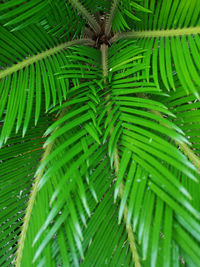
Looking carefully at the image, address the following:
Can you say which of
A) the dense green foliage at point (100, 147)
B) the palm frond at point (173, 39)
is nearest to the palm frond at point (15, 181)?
the dense green foliage at point (100, 147)

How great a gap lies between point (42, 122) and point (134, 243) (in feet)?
1.67

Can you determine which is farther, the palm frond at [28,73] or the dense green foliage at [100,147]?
the palm frond at [28,73]

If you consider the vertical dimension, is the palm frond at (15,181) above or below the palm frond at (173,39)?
below

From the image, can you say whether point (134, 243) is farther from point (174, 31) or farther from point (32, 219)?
point (174, 31)

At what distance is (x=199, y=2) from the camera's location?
687mm

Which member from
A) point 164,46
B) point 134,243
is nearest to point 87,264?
point 134,243

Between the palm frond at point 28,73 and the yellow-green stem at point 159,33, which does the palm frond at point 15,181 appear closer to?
the palm frond at point 28,73

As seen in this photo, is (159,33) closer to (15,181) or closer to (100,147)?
(100,147)

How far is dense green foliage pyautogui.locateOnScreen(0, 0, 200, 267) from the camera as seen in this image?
18.8 inches

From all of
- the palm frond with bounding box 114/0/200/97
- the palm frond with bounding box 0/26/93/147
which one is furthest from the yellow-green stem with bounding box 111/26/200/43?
the palm frond with bounding box 0/26/93/147

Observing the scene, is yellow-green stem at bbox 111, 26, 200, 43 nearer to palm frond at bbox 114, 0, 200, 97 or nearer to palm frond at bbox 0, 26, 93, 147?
palm frond at bbox 114, 0, 200, 97

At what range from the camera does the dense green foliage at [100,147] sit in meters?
0.48

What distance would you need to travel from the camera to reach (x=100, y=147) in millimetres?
609

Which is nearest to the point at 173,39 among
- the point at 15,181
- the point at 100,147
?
the point at 100,147
